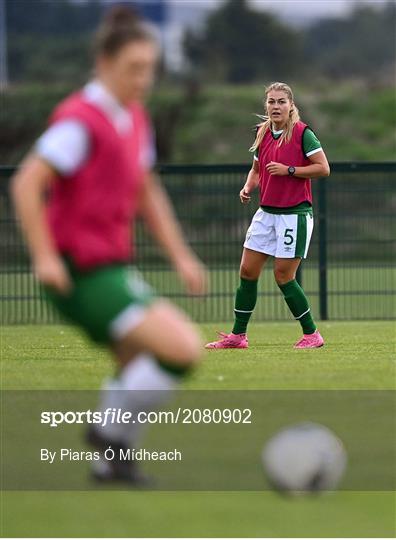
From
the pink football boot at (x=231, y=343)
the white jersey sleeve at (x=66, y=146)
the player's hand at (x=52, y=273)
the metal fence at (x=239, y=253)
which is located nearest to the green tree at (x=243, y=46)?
the metal fence at (x=239, y=253)

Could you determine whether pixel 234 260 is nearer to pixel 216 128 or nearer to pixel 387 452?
pixel 387 452

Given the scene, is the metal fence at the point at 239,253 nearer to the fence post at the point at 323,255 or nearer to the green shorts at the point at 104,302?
the fence post at the point at 323,255

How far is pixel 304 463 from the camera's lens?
6492 millimetres

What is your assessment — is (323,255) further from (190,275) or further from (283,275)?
(190,275)

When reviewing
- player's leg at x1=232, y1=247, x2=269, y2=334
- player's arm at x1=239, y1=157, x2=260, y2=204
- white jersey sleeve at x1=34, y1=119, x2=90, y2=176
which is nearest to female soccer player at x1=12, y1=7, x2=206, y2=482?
white jersey sleeve at x1=34, y1=119, x2=90, y2=176

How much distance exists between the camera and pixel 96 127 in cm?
627

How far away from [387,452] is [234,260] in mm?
10160

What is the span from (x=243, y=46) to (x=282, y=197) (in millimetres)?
51433

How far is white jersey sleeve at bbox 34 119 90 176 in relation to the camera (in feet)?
→ 20.2

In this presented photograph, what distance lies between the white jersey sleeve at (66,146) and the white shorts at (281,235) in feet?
18.5

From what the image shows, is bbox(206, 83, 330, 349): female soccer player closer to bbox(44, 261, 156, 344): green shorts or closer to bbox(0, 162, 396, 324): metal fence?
bbox(0, 162, 396, 324): metal fence

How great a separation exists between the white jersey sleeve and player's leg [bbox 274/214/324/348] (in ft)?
18.5

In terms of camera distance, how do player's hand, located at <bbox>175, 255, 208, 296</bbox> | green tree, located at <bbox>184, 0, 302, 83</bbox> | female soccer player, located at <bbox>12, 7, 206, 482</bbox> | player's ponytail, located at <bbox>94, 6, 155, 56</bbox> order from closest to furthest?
female soccer player, located at <bbox>12, 7, 206, 482</bbox>, player's ponytail, located at <bbox>94, 6, 155, 56</bbox>, player's hand, located at <bbox>175, 255, 208, 296</bbox>, green tree, located at <bbox>184, 0, 302, 83</bbox>

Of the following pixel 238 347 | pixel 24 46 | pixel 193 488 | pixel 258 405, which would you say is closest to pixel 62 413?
pixel 258 405
